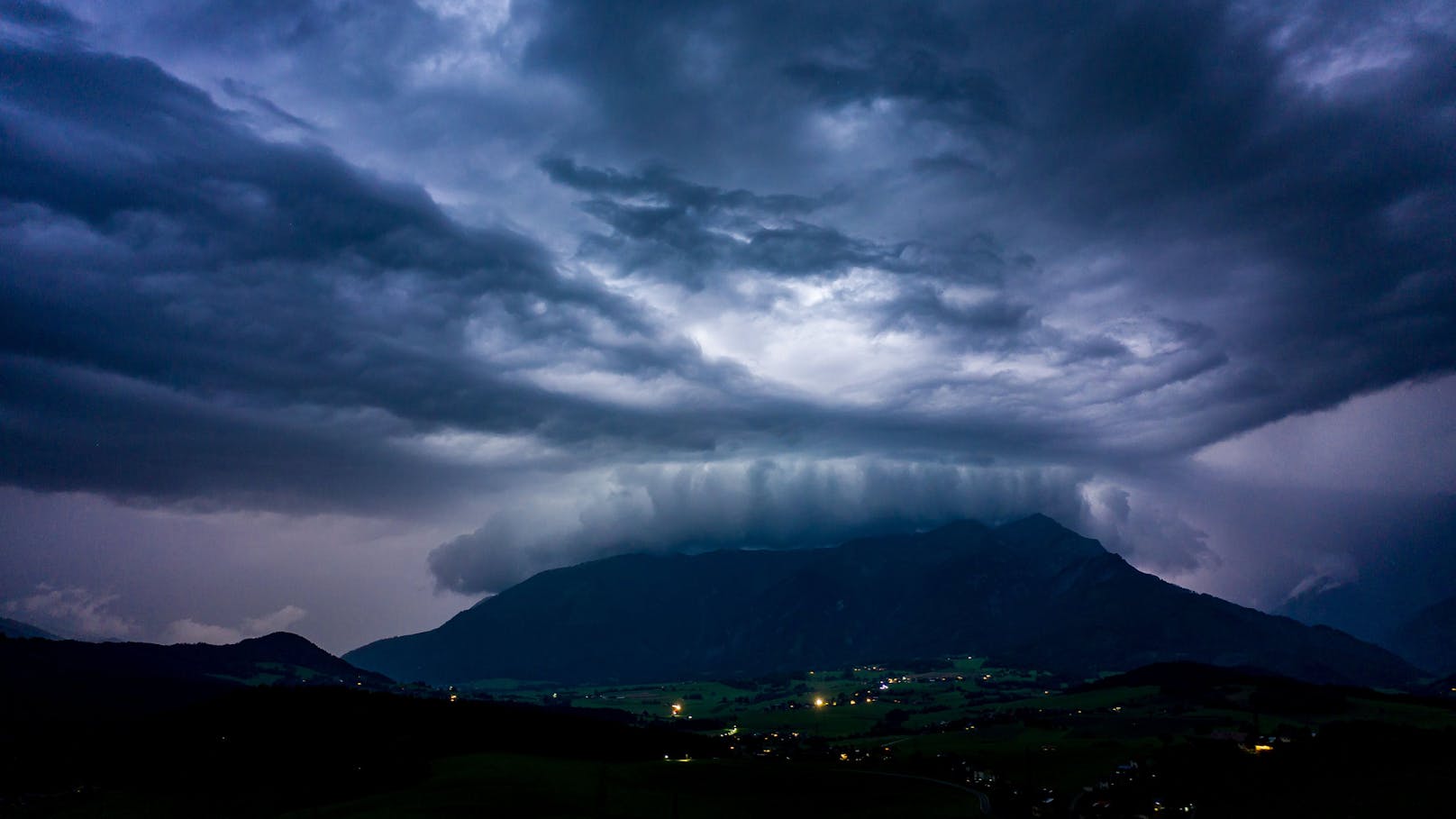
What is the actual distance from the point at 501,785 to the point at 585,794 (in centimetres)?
2052

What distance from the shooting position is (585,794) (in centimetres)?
18412

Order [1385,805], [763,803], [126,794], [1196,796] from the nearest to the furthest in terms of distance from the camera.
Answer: [1385,805] < [1196,796] < [763,803] < [126,794]

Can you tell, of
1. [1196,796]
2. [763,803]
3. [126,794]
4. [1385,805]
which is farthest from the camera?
[126,794]

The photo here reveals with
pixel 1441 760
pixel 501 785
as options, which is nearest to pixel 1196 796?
pixel 1441 760

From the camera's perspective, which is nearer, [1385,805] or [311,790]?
[1385,805]

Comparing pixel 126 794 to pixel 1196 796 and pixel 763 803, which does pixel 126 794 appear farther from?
pixel 1196 796

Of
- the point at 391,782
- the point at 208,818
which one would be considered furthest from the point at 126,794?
the point at 391,782

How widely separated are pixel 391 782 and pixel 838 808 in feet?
333

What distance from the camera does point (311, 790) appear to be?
195 m

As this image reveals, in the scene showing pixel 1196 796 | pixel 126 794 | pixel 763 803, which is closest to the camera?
pixel 1196 796

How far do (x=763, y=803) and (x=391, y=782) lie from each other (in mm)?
85232

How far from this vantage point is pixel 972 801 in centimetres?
18050

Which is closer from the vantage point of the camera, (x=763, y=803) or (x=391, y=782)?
(x=763, y=803)

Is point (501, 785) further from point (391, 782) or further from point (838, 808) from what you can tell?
point (838, 808)
